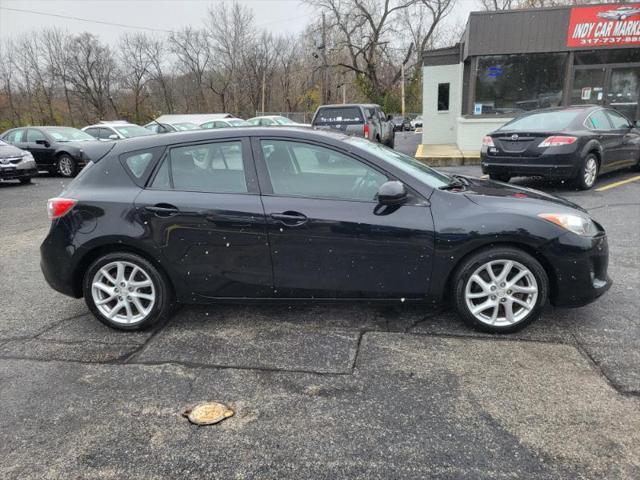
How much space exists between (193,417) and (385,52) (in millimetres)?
46883

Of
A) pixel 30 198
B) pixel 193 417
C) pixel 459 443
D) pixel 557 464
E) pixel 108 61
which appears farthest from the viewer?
pixel 108 61

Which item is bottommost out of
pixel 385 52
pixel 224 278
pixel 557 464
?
pixel 557 464

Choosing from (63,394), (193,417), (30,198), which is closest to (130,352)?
(63,394)

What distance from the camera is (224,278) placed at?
3.67 m

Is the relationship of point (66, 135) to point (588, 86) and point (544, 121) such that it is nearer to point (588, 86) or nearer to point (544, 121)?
point (544, 121)

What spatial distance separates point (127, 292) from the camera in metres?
3.77

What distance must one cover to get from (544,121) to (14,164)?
12.6 meters

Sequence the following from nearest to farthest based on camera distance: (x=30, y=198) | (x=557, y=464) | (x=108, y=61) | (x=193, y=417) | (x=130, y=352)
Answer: (x=557, y=464), (x=193, y=417), (x=130, y=352), (x=30, y=198), (x=108, y=61)

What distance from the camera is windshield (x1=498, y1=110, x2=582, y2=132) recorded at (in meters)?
8.63

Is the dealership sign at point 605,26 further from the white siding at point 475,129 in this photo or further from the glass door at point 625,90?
the white siding at point 475,129

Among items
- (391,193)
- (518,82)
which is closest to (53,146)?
(518,82)

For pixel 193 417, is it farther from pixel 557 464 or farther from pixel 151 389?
pixel 557 464

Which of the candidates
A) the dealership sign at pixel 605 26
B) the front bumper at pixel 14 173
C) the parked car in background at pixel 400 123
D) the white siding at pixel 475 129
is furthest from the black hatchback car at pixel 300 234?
the parked car in background at pixel 400 123

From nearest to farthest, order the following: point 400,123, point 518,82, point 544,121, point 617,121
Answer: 1. point 544,121
2. point 617,121
3. point 518,82
4. point 400,123
